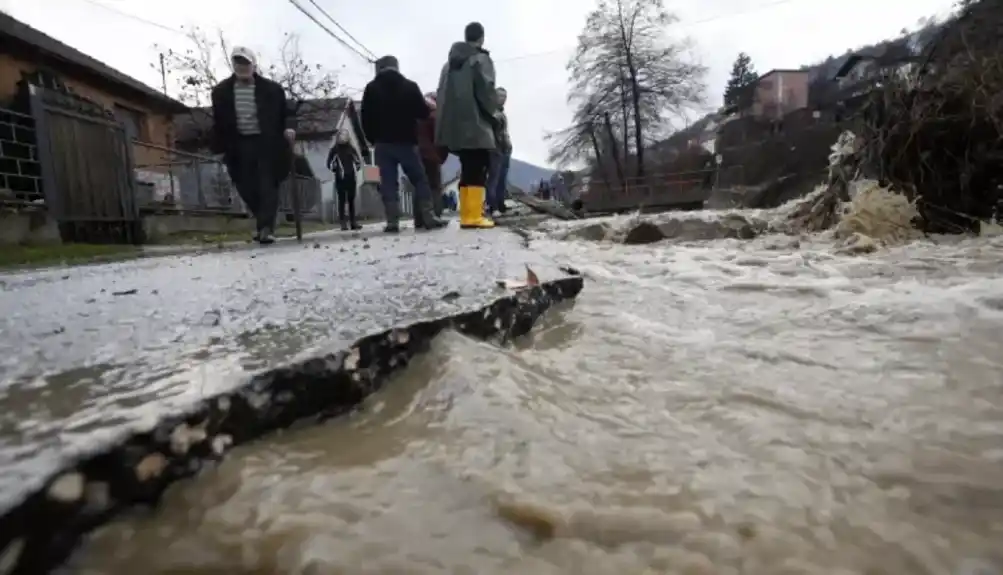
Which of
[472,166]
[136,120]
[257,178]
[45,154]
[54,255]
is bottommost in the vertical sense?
[54,255]

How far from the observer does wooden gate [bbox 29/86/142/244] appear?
654 centimetres

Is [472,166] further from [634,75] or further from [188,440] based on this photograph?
[634,75]

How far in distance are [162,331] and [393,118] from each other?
511cm

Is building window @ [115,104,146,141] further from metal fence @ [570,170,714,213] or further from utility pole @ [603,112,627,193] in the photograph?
utility pole @ [603,112,627,193]

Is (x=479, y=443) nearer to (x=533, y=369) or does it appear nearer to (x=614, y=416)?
(x=614, y=416)

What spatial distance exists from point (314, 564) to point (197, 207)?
14807mm

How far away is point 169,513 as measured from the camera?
66 centimetres

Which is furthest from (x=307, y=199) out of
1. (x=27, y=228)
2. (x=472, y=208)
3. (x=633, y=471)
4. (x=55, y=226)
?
(x=633, y=471)

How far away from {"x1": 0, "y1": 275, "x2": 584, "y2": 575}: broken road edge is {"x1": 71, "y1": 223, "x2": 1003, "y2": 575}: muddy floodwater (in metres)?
0.03

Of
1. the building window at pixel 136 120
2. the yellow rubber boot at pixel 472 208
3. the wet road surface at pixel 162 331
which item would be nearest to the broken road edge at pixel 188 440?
the wet road surface at pixel 162 331

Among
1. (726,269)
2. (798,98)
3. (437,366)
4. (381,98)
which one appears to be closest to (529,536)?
(437,366)

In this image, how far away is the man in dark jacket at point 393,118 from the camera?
241 inches

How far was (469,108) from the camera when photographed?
6.23 metres

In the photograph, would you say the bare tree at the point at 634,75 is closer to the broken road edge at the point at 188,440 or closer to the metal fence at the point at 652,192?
the metal fence at the point at 652,192
